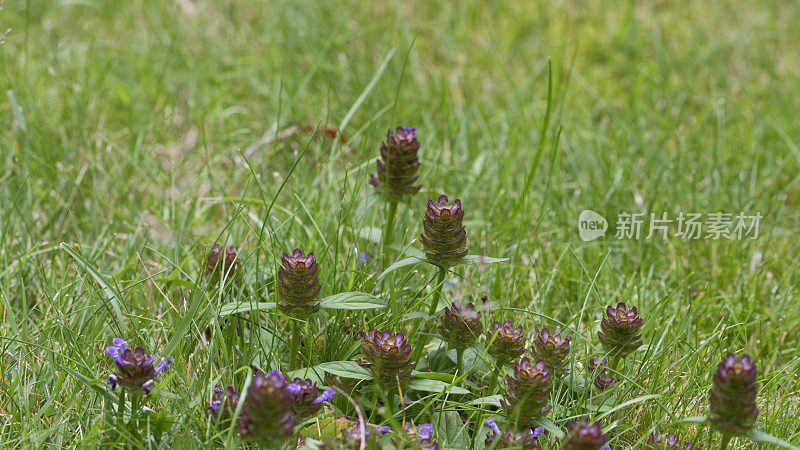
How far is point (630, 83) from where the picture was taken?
4.11 m

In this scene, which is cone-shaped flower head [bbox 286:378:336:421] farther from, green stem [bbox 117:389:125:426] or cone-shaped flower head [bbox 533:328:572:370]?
cone-shaped flower head [bbox 533:328:572:370]

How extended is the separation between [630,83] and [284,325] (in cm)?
255

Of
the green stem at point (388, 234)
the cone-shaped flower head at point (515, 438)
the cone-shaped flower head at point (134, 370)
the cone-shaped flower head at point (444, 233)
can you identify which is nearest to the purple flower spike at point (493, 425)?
the cone-shaped flower head at point (515, 438)

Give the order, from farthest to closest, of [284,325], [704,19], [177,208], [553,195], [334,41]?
[704,19]
[334,41]
[553,195]
[177,208]
[284,325]

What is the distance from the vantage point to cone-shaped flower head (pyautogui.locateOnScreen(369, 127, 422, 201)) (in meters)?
2.18

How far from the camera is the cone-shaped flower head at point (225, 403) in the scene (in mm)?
1729

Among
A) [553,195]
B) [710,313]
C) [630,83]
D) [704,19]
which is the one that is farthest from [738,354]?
[704,19]

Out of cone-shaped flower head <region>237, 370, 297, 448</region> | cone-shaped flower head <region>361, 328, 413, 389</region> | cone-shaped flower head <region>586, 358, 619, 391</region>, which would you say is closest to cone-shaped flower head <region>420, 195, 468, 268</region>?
cone-shaped flower head <region>361, 328, 413, 389</region>

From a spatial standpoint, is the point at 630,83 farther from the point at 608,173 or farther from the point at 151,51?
the point at 151,51

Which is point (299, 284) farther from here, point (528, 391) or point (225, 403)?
Result: point (528, 391)

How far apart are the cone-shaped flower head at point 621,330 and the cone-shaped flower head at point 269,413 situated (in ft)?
2.63

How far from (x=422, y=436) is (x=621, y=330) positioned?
55 centimetres

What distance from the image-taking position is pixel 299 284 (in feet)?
5.97

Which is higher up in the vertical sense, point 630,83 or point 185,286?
point 630,83
